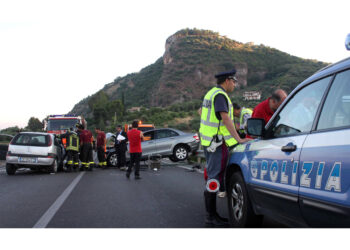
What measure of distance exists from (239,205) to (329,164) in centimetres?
204

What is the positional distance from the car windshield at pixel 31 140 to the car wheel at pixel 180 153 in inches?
231

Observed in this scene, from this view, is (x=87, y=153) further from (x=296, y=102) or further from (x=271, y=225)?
(x=296, y=102)

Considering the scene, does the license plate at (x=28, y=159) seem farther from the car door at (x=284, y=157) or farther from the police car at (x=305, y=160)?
the car door at (x=284, y=157)

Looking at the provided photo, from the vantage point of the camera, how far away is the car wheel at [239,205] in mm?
4180

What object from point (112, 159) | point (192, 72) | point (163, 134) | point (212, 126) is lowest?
point (112, 159)

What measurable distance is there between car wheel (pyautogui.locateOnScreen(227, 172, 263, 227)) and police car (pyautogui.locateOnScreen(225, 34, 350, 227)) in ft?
0.03

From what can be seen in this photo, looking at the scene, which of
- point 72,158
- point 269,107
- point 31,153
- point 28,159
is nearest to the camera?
point 269,107

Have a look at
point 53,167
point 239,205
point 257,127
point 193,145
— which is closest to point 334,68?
point 257,127

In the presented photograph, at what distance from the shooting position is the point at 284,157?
10.8 ft

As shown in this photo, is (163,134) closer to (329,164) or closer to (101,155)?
(101,155)

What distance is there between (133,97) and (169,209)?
12715cm

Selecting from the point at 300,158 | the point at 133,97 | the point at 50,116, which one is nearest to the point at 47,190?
the point at 300,158

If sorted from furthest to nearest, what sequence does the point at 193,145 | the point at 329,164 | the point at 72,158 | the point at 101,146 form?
the point at 193,145 < the point at 101,146 < the point at 72,158 < the point at 329,164

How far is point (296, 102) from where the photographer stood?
366 cm
